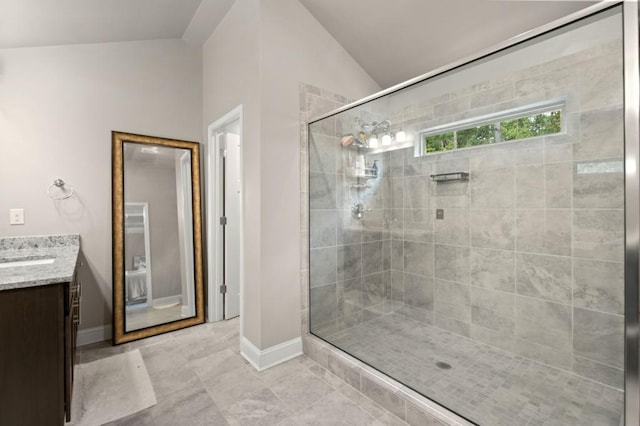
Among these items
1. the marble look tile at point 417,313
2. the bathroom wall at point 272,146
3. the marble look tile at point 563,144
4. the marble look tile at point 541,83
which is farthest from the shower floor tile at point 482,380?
the marble look tile at point 541,83

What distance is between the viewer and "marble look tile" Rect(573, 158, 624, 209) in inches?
66.2

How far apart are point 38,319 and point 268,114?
1.76 m

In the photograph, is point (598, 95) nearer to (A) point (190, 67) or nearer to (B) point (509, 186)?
(B) point (509, 186)

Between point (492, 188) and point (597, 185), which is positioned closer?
point (597, 185)

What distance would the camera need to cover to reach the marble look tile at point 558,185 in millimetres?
2057

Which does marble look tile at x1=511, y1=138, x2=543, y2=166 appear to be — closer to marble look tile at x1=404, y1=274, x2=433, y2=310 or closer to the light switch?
marble look tile at x1=404, y1=274, x2=433, y2=310

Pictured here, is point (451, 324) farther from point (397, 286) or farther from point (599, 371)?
point (599, 371)

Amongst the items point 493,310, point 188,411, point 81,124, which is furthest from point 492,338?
point 81,124

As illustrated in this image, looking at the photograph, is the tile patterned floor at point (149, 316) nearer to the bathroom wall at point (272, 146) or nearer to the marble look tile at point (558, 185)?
the bathroom wall at point (272, 146)

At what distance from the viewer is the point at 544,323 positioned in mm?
2201

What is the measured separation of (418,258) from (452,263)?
0.33 meters

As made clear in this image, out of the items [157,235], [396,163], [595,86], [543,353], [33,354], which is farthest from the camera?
[396,163]

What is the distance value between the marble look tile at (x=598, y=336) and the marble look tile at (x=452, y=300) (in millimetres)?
753

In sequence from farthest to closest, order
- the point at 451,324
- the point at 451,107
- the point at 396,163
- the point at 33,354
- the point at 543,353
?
the point at 396,163, the point at 451,324, the point at 451,107, the point at 543,353, the point at 33,354
